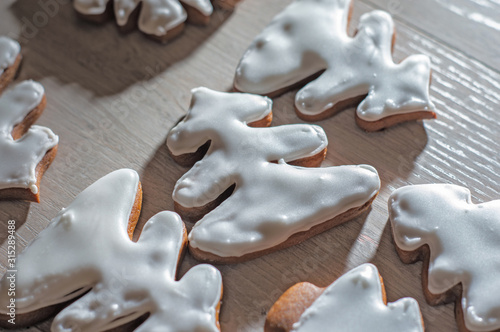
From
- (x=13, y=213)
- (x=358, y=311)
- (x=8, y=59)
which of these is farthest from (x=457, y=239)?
(x=8, y=59)

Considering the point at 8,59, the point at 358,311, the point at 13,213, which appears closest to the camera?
the point at 358,311

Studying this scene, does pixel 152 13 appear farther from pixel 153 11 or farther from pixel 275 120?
pixel 275 120

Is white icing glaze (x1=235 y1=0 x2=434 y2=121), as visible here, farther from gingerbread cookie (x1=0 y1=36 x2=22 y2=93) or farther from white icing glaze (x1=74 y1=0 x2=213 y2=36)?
gingerbread cookie (x1=0 y1=36 x2=22 y2=93)

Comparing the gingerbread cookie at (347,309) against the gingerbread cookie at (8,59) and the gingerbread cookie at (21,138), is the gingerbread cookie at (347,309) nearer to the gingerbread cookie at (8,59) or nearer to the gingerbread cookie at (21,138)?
the gingerbread cookie at (21,138)

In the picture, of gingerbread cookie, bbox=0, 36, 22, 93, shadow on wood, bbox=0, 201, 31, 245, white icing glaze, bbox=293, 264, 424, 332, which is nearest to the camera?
white icing glaze, bbox=293, 264, 424, 332

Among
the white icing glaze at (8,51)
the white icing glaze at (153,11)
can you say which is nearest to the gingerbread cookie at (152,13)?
the white icing glaze at (153,11)

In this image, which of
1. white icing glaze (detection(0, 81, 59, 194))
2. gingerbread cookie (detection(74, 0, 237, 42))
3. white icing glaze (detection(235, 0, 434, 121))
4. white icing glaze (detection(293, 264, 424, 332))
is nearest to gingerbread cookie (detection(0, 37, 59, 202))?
white icing glaze (detection(0, 81, 59, 194))
